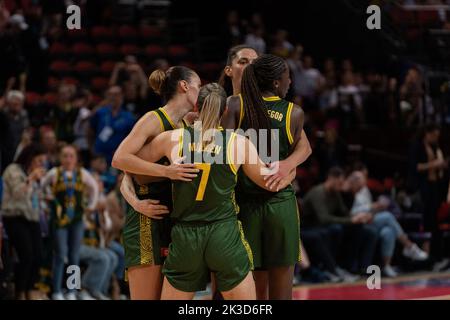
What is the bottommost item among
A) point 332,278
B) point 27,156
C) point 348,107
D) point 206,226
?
point 332,278

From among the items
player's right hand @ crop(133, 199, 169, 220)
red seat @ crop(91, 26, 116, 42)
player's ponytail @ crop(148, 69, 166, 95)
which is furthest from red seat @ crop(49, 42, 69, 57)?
player's right hand @ crop(133, 199, 169, 220)

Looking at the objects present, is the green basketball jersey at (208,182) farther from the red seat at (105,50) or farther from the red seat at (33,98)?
the red seat at (105,50)

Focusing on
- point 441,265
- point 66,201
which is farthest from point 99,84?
point 441,265

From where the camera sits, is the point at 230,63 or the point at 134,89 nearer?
the point at 230,63

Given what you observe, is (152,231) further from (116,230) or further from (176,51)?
(176,51)

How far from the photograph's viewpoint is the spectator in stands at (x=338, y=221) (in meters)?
11.2

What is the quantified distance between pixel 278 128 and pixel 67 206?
4408 millimetres

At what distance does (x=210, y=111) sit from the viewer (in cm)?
534

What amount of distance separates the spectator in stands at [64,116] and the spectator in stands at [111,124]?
324mm

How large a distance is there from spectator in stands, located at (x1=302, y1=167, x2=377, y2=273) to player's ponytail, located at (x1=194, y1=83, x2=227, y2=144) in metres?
5.97

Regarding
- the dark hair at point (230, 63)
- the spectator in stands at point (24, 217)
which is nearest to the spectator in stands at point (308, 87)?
the spectator in stands at point (24, 217)

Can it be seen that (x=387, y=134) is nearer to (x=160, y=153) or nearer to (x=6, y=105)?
(x=6, y=105)
